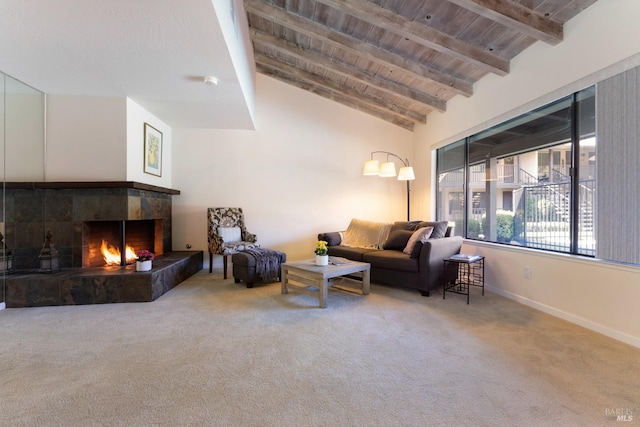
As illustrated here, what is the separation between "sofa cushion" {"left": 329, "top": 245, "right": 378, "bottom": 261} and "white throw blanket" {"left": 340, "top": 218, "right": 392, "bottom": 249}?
14.7 inches

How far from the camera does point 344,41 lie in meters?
3.47

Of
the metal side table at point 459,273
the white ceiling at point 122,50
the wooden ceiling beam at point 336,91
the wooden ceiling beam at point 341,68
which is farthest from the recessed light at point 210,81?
the metal side table at point 459,273

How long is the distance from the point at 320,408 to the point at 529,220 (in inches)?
124

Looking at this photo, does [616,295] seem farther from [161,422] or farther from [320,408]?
[161,422]

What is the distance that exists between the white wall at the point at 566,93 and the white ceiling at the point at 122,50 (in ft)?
9.94

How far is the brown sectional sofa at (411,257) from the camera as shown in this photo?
3.37 m

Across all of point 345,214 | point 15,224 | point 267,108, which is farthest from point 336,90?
point 15,224

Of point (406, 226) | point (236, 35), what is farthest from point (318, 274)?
point (236, 35)

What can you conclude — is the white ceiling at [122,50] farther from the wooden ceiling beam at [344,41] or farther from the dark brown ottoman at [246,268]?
the dark brown ottoman at [246,268]

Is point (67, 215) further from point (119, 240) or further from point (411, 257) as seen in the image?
point (411, 257)

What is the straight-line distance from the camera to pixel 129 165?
3.65 metres

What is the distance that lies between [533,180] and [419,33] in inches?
80.6

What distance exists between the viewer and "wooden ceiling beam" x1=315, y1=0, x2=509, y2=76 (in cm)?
286

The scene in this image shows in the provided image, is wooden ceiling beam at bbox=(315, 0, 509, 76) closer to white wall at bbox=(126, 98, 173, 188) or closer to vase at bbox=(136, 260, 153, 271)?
white wall at bbox=(126, 98, 173, 188)
